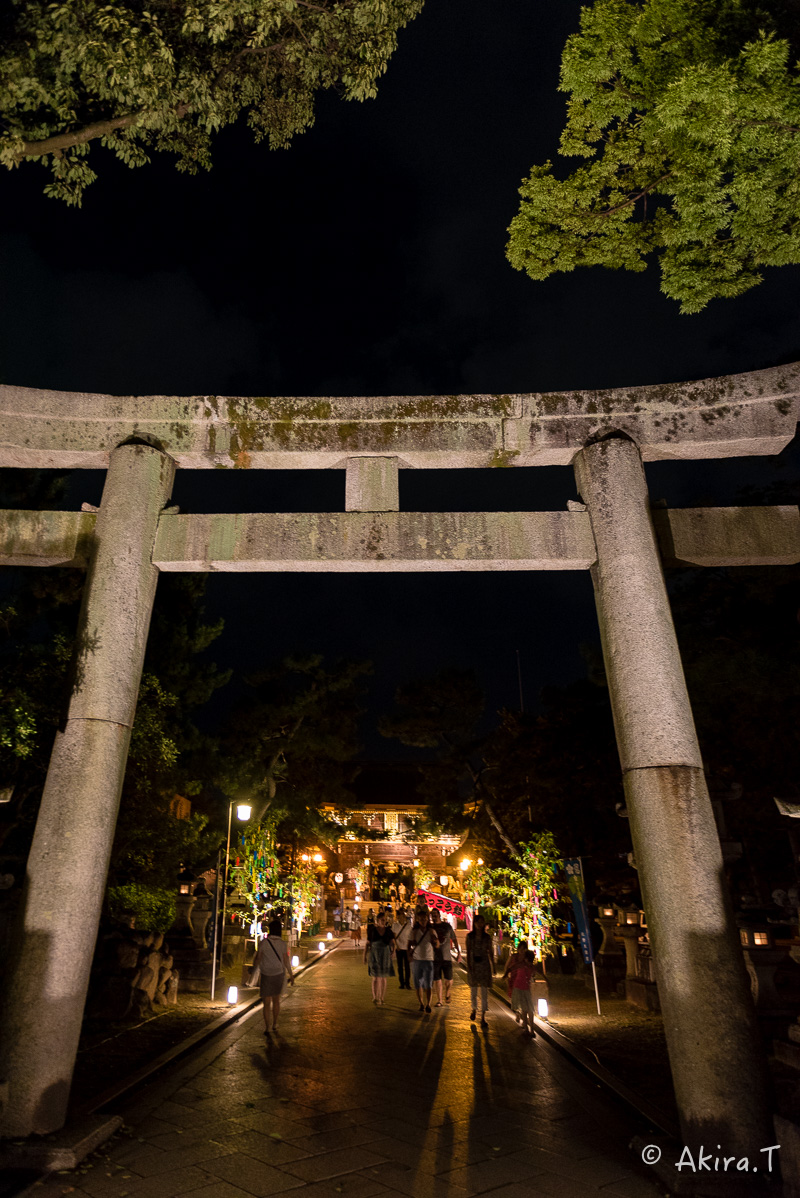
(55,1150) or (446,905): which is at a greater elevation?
(446,905)

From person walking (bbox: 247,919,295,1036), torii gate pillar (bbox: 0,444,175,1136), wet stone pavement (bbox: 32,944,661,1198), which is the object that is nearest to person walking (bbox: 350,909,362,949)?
person walking (bbox: 247,919,295,1036)

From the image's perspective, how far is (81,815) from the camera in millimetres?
5707

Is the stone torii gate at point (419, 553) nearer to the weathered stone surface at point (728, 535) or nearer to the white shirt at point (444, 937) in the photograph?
the weathered stone surface at point (728, 535)

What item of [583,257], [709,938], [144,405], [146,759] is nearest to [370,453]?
[144,405]

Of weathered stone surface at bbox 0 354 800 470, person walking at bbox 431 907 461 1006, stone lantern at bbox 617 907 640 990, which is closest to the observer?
weathered stone surface at bbox 0 354 800 470

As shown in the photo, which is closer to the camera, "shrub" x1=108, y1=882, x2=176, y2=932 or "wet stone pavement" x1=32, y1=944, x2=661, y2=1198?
"wet stone pavement" x1=32, y1=944, x2=661, y2=1198

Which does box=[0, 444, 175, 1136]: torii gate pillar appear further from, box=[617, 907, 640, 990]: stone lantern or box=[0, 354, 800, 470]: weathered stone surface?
box=[617, 907, 640, 990]: stone lantern

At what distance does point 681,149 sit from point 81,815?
8.15 m

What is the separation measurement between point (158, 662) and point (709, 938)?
1338 centimetres

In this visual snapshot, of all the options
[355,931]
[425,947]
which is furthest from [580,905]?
[355,931]

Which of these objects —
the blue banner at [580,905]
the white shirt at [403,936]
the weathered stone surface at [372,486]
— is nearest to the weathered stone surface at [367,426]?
the weathered stone surface at [372,486]

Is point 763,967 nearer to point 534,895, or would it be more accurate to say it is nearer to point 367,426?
point 534,895

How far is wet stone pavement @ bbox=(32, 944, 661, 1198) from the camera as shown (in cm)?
Answer: 479

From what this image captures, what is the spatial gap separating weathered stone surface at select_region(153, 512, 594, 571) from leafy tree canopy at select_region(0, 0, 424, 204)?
3369 mm
